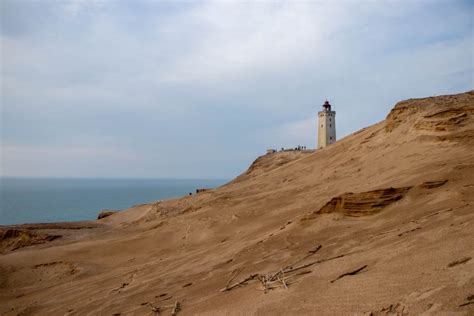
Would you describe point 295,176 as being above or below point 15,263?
above

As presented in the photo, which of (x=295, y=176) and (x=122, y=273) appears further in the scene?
(x=295, y=176)

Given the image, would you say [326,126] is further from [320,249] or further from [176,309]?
[176,309]

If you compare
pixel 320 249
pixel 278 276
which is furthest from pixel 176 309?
pixel 320 249

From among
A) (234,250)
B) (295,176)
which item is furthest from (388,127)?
(234,250)

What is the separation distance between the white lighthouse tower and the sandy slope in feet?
95.2

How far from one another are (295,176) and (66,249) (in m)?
10.6

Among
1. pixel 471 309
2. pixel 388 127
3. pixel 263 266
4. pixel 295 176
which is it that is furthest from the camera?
pixel 295 176

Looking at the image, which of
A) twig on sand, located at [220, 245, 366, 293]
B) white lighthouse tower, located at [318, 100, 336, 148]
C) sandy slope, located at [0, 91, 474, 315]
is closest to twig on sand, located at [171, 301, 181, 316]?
sandy slope, located at [0, 91, 474, 315]

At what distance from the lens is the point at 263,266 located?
7.37m

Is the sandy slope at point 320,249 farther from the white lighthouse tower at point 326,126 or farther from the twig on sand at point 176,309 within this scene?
the white lighthouse tower at point 326,126

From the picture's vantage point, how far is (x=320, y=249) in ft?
24.0

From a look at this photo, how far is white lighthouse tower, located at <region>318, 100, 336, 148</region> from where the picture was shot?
48.0 m

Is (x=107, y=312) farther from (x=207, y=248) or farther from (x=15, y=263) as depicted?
(x=15, y=263)

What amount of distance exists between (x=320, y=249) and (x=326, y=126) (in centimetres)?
4211
